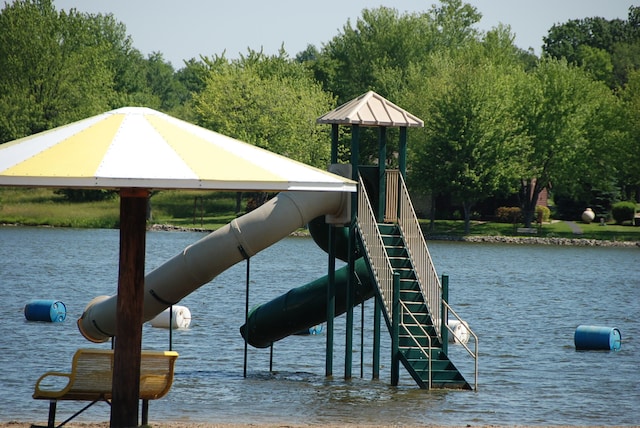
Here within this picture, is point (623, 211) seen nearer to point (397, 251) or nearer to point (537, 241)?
point (537, 241)

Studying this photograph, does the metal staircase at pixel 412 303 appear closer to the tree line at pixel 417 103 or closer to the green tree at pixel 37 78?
the tree line at pixel 417 103

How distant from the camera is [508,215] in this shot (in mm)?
92188

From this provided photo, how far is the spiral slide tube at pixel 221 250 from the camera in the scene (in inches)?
912

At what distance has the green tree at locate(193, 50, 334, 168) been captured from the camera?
97938 millimetres

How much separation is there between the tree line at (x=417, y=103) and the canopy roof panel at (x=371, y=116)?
6111 cm

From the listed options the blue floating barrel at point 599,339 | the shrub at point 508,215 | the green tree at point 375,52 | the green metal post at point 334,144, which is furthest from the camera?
the green tree at point 375,52

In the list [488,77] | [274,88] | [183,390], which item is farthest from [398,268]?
[274,88]

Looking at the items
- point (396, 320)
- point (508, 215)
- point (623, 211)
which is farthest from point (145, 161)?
point (623, 211)

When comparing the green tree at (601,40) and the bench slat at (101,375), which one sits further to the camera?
the green tree at (601,40)

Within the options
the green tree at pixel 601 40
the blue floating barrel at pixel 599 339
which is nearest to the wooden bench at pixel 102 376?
the blue floating barrel at pixel 599 339

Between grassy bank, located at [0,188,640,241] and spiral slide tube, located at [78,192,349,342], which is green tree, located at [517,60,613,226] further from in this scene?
spiral slide tube, located at [78,192,349,342]

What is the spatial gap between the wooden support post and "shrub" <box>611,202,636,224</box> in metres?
80.3

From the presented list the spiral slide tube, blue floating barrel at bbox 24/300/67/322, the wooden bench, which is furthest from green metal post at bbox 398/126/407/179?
blue floating barrel at bbox 24/300/67/322

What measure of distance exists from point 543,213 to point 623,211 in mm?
6186
